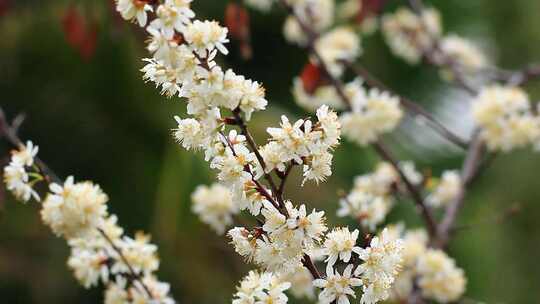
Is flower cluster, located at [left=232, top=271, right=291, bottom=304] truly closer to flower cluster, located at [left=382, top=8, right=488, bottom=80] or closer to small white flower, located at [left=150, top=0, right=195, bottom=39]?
small white flower, located at [left=150, top=0, right=195, bottom=39]

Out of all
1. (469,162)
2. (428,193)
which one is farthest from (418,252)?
(428,193)

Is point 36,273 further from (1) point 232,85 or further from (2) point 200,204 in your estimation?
(1) point 232,85

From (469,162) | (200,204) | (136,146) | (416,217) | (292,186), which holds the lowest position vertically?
(200,204)

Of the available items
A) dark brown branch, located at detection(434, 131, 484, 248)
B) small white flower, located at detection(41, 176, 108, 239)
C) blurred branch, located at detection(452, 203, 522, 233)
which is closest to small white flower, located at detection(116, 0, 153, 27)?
small white flower, located at detection(41, 176, 108, 239)

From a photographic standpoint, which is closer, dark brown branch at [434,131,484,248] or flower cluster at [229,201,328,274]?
flower cluster at [229,201,328,274]

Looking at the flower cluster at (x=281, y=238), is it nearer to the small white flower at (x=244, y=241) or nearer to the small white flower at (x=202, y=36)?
the small white flower at (x=244, y=241)
